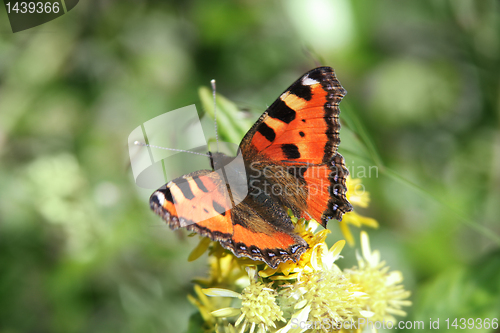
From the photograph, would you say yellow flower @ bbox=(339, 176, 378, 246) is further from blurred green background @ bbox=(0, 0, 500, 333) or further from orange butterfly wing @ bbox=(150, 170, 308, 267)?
blurred green background @ bbox=(0, 0, 500, 333)

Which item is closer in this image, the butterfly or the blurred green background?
the butterfly

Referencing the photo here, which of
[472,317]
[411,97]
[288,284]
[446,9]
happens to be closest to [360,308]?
[288,284]

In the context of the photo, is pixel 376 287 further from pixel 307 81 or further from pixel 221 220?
pixel 307 81

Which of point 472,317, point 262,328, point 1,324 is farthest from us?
point 1,324

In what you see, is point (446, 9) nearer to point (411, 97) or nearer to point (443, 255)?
point (411, 97)

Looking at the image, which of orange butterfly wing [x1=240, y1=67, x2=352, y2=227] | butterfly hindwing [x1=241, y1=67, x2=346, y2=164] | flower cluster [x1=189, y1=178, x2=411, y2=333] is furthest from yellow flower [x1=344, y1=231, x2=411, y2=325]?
butterfly hindwing [x1=241, y1=67, x2=346, y2=164]

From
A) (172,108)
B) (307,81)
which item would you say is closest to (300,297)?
(307,81)
